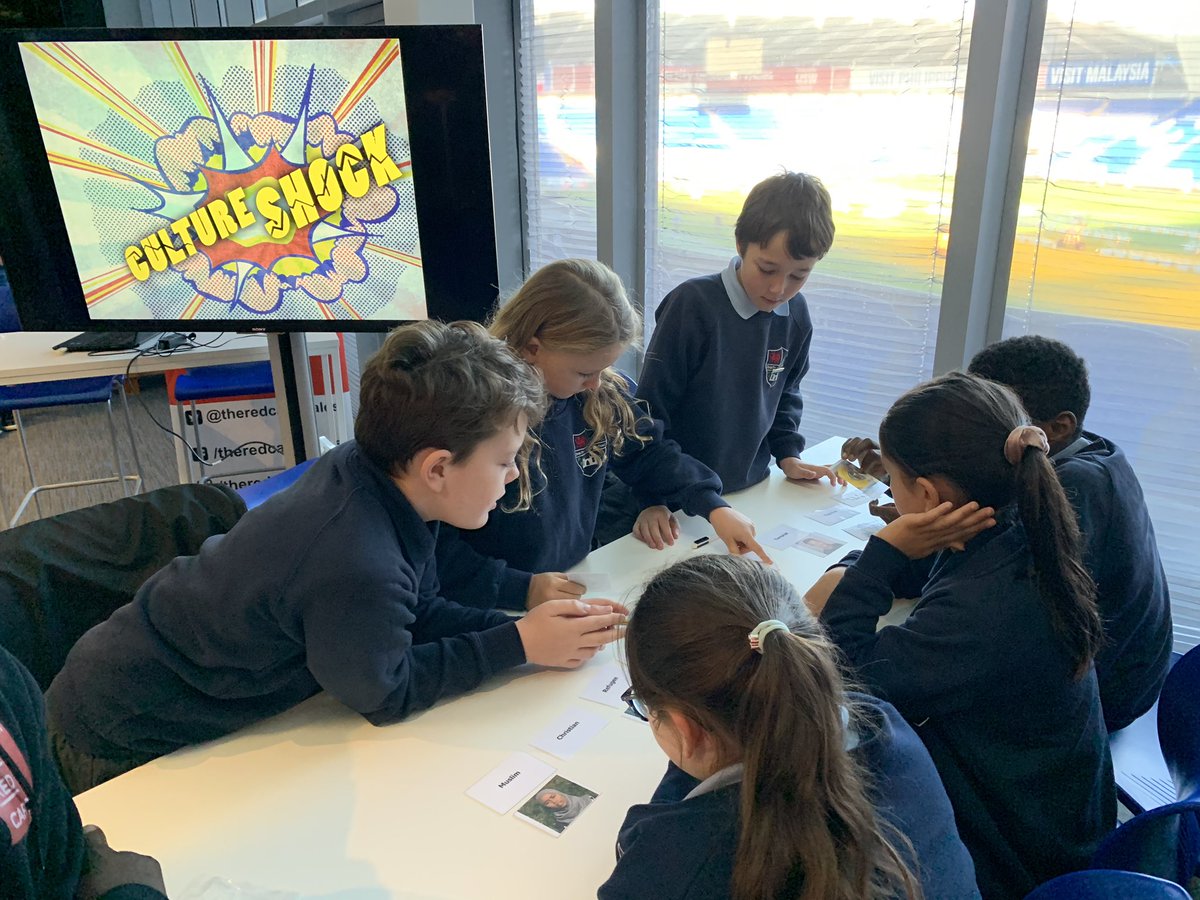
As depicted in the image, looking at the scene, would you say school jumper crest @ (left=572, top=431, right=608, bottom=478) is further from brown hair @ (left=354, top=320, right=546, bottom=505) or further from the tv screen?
the tv screen

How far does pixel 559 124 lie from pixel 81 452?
3.51 m

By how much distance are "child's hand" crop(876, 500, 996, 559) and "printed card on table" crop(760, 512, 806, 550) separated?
472 mm

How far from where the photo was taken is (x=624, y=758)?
1.13m

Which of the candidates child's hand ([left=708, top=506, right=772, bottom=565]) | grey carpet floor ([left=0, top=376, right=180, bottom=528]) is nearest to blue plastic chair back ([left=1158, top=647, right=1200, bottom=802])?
child's hand ([left=708, top=506, right=772, bottom=565])

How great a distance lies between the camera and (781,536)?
1796 mm

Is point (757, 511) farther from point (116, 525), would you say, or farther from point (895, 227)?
point (116, 525)

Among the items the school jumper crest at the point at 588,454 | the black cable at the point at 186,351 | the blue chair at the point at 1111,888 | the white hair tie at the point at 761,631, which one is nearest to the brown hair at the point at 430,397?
the school jumper crest at the point at 588,454

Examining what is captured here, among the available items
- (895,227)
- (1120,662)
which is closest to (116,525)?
(1120,662)

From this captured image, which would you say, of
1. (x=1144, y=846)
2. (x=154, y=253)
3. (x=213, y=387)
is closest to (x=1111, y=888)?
(x=1144, y=846)

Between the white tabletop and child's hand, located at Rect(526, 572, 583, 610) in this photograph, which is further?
the white tabletop

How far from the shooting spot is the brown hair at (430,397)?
1190 mm

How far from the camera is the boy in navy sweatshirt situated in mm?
1418

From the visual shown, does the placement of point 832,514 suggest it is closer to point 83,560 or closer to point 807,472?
point 807,472

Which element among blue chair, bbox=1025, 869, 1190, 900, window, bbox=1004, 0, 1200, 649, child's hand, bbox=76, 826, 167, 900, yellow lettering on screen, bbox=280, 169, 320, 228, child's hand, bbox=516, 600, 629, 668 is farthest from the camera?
yellow lettering on screen, bbox=280, 169, 320, 228
